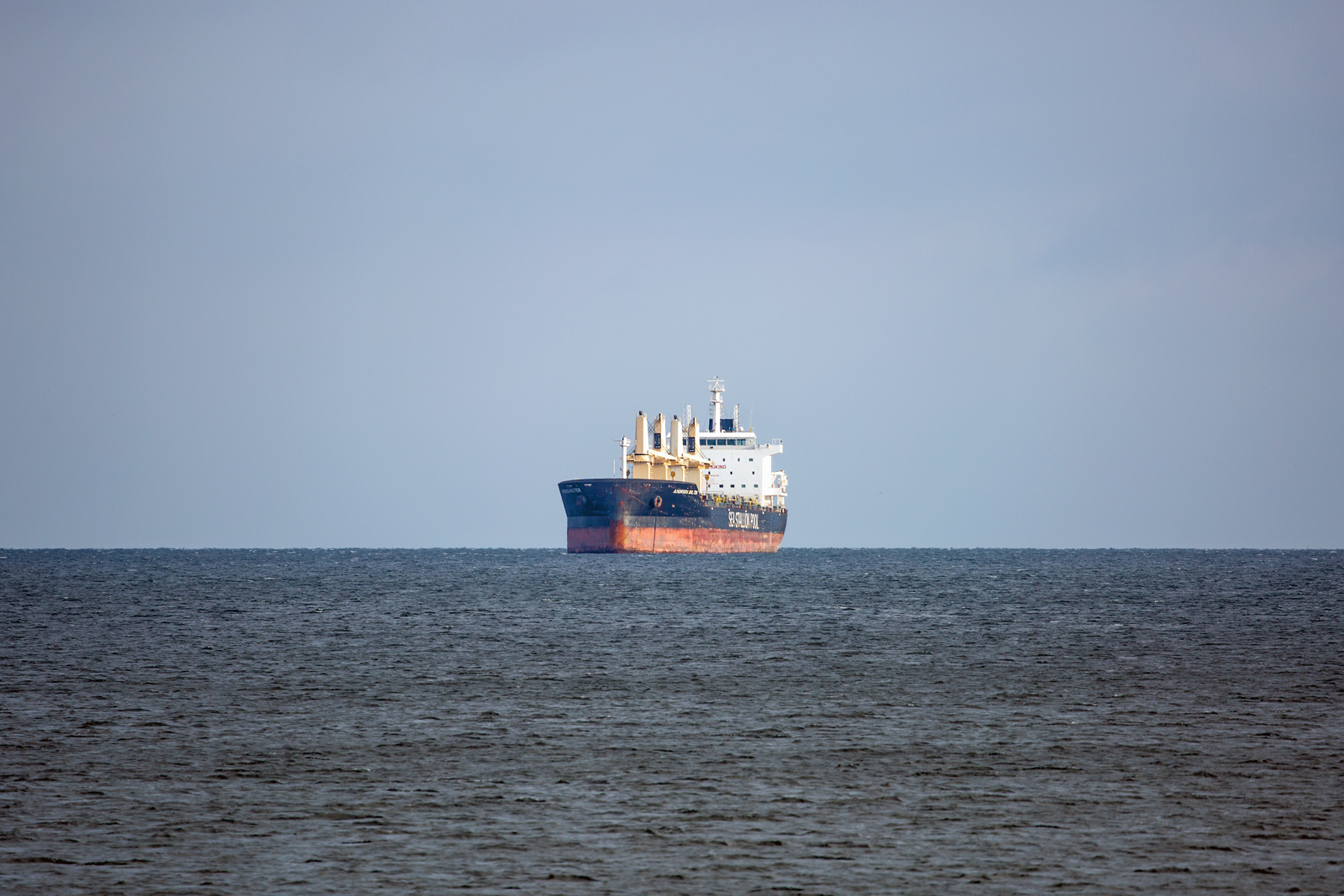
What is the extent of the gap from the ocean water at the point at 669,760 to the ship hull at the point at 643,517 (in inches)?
2098

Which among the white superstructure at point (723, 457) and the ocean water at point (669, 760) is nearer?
the ocean water at point (669, 760)

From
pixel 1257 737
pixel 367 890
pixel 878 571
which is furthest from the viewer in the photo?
pixel 878 571

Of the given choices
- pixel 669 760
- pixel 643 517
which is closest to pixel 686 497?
pixel 643 517

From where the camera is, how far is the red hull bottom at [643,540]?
9594 cm

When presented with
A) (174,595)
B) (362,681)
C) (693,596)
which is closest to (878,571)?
(693,596)

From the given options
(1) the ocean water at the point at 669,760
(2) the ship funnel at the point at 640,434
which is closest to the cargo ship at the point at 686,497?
(2) the ship funnel at the point at 640,434

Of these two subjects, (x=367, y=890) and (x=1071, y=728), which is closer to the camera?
(x=367, y=890)

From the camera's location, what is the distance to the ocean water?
11992mm

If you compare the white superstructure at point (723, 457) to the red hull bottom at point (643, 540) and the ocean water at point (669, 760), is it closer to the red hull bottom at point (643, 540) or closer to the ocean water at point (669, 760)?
the red hull bottom at point (643, 540)

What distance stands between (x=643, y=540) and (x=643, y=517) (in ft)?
10.1

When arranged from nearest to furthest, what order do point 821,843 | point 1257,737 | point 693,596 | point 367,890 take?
point 367,890, point 821,843, point 1257,737, point 693,596

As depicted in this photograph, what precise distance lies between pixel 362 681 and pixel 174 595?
1494 inches

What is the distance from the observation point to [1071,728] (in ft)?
65.4

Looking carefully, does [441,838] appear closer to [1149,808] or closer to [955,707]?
[1149,808]
